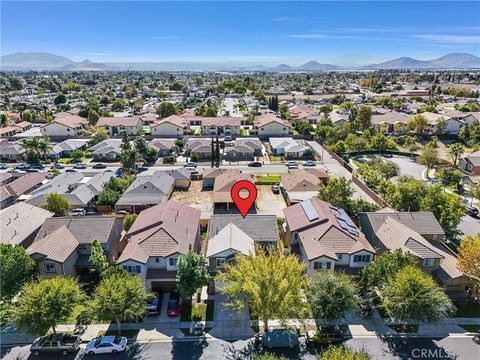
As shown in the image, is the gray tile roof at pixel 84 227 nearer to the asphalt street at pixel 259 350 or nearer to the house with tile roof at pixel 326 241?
the asphalt street at pixel 259 350

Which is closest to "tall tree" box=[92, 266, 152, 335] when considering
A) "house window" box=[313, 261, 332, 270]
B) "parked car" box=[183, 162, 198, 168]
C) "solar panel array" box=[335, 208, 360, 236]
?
"house window" box=[313, 261, 332, 270]

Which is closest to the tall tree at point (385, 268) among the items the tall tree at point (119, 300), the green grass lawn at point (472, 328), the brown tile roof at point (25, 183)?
the green grass lawn at point (472, 328)

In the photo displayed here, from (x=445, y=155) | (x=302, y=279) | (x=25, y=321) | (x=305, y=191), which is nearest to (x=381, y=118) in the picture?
(x=445, y=155)

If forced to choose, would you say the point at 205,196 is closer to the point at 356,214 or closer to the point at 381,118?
the point at 356,214

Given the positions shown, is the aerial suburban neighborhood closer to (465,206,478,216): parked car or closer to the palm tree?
(465,206,478,216): parked car

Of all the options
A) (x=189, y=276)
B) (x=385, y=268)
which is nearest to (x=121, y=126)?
(x=189, y=276)

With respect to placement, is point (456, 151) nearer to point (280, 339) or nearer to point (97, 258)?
point (280, 339)
